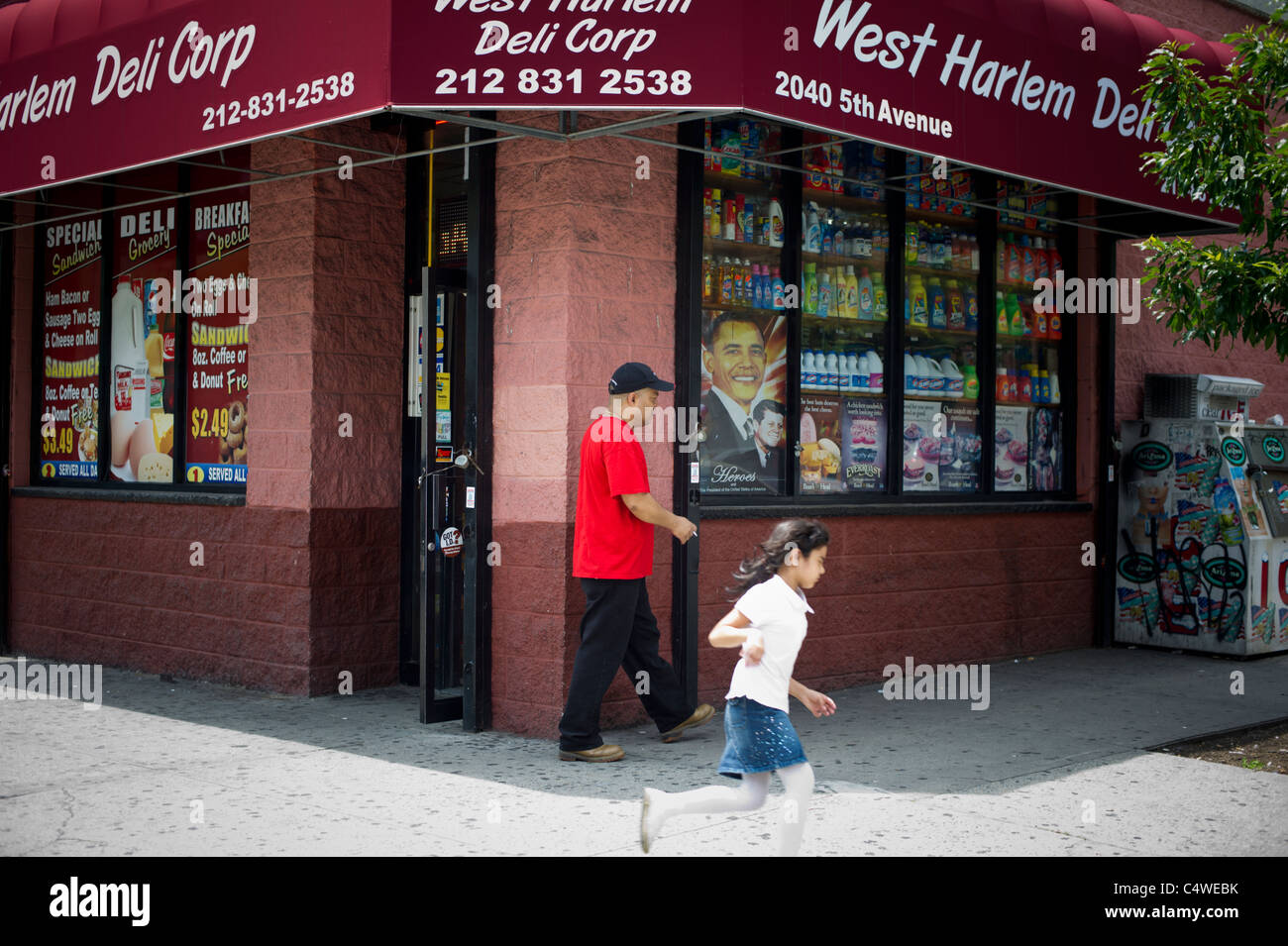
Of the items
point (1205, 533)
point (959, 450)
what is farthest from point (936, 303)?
point (1205, 533)

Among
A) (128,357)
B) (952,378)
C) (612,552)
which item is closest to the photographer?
(612,552)

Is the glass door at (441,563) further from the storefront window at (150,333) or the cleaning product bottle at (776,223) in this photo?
the cleaning product bottle at (776,223)

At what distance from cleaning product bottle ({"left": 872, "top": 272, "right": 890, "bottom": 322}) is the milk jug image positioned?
536 centimetres

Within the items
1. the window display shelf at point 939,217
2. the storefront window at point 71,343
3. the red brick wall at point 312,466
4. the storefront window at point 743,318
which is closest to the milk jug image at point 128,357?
the storefront window at point 71,343

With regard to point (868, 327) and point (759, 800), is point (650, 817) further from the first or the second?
point (868, 327)

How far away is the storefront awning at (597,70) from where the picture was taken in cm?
618

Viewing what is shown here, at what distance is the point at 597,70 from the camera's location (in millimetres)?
6188

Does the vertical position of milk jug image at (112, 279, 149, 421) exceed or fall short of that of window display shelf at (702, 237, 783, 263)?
it falls short

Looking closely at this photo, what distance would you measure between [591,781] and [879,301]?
4.37 meters

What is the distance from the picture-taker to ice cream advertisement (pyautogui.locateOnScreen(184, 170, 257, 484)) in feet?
29.8

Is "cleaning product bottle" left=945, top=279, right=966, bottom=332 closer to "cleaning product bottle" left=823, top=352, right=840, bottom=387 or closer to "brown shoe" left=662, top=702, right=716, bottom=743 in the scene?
"cleaning product bottle" left=823, top=352, right=840, bottom=387

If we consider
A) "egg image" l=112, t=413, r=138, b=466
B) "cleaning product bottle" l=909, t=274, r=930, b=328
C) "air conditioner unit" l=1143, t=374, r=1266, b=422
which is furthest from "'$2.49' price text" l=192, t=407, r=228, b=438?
"air conditioner unit" l=1143, t=374, r=1266, b=422

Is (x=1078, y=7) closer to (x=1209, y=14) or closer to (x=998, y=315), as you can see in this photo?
(x=998, y=315)

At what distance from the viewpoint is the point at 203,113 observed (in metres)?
7.21
